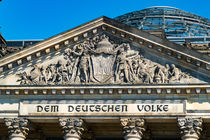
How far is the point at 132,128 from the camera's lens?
48.9 m

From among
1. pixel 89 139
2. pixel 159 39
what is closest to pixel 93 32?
pixel 159 39

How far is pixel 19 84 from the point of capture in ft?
168

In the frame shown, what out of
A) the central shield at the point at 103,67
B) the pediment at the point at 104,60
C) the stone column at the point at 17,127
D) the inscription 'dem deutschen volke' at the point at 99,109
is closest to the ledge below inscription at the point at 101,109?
the inscription 'dem deutschen volke' at the point at 99,109

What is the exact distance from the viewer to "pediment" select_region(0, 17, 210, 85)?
49531 mm

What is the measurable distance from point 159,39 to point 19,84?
10895mm

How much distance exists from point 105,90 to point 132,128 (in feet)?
11.2

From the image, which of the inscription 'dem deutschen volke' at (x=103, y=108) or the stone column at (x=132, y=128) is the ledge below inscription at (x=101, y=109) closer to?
the inscription 'dem deutschen volke' at (x=103, y=108)

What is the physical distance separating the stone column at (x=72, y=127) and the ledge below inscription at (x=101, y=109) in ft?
1.57

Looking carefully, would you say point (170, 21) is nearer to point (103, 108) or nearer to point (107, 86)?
point (107, 86)

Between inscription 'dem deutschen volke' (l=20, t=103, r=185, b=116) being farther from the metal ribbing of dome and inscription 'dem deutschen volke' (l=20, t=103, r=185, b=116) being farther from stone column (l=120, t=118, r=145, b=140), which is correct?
the metal ribbing of dome

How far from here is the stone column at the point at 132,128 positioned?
4881 cm

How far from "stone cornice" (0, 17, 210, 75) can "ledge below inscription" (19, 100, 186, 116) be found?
3.38m

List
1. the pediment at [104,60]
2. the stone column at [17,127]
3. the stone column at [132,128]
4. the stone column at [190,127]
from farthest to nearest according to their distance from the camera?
the stone column at [17,127] < the pediment at [104,60] < the stone column at [132,128] < the stone column at [190,127]

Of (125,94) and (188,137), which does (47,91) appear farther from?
(188,137)
